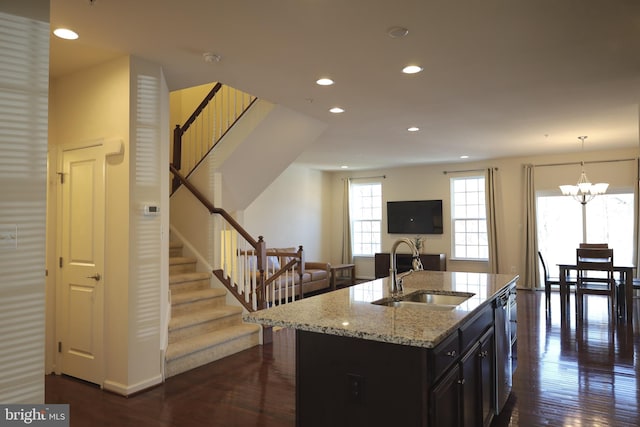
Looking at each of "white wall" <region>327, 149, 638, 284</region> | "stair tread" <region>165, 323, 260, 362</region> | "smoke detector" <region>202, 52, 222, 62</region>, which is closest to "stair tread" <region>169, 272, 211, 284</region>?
"stair tread" <region>165, 323, 260, 362</region>

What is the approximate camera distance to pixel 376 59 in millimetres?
3523

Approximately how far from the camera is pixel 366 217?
1080cm

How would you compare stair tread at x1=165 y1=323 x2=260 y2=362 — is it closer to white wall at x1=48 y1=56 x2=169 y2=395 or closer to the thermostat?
white wall at x1=48 y1=56 x2=169 y2=395

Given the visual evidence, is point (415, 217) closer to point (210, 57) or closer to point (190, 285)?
point (190, 285)

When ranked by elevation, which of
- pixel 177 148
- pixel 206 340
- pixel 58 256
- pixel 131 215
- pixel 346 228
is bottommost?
pixel 206 340

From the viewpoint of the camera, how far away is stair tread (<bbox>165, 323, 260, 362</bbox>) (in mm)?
3956

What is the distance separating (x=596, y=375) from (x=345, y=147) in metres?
5.06

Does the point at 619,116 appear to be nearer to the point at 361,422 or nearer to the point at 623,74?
the point at 623,74

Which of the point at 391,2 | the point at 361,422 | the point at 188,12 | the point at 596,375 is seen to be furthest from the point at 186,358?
the point at 596,375

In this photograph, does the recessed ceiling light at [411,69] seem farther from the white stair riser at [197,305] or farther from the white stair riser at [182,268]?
the white stair riser at [182,268]

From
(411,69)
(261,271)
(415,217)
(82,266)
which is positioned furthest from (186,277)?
(415,217)

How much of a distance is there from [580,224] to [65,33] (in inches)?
354

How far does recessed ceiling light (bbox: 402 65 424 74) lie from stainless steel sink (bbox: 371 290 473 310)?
195 cm

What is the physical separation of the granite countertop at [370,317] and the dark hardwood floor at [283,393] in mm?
1072
